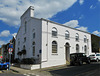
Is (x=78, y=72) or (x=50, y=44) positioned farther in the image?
(x=50, y=44)

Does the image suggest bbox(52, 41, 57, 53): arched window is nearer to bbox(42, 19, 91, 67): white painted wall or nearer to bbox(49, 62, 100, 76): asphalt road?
bbox(42, 19, 91, 67): white painted wall

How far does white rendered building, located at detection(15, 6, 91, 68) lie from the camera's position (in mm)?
17047

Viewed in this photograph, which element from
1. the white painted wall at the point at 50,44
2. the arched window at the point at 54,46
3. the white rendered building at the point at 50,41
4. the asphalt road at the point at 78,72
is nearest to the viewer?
the asphalt road at the point at 78,72

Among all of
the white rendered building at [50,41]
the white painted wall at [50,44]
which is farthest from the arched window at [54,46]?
the white painted wall at [50,44]

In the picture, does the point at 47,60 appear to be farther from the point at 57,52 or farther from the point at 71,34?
the point at 71,34

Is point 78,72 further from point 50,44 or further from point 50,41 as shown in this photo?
point 50,41

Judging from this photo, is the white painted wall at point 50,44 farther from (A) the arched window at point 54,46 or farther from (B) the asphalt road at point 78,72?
(B) the asphalt road at point 78,72

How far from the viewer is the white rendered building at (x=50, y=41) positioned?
671 inches

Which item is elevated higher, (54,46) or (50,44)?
(50,44)

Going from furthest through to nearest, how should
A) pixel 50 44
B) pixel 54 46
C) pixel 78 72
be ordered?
pixel 54 46 < pixel 50 44 < pixel 78 72

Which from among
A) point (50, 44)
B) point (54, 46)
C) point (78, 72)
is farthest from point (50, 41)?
point (78, 72)

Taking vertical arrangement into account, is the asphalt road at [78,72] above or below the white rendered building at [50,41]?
below

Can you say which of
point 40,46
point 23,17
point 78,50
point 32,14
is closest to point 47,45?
point 40,46

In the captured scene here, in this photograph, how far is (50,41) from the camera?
17.9 m
